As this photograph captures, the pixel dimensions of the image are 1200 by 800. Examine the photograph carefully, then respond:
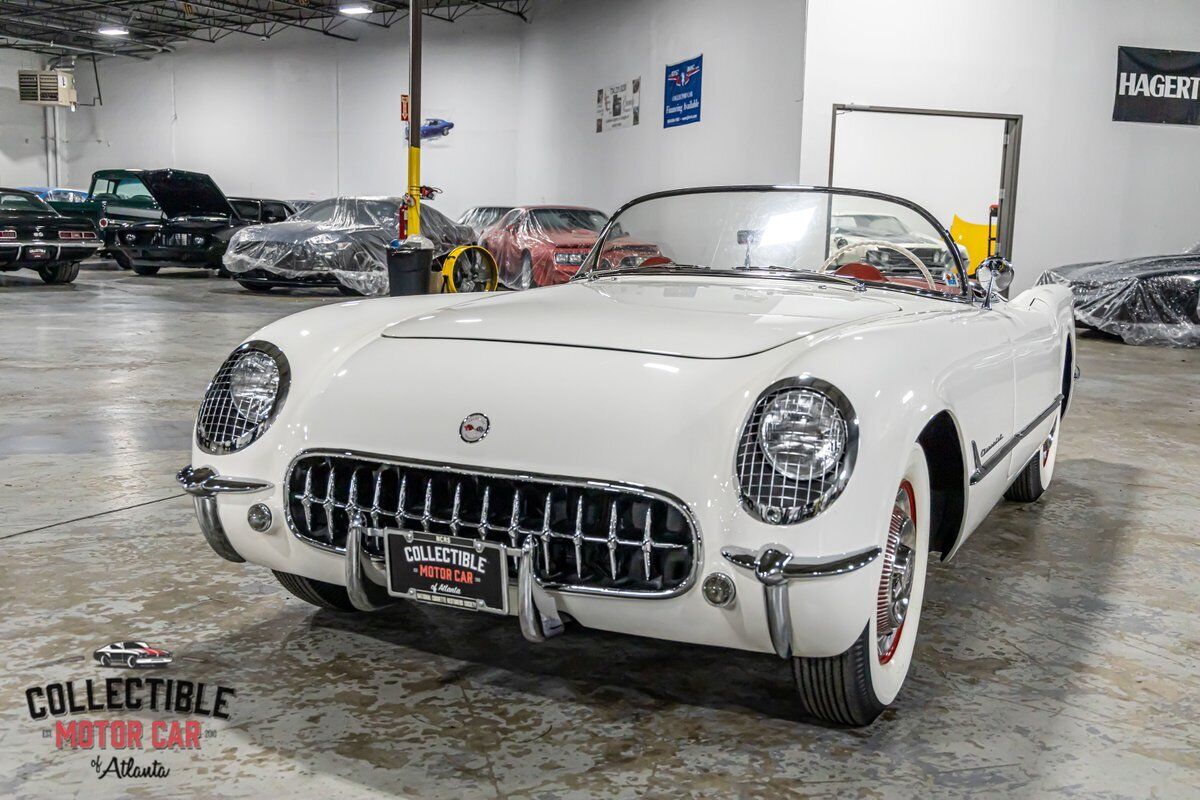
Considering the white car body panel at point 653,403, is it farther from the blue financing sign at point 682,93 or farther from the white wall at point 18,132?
the white wall at point 18,132

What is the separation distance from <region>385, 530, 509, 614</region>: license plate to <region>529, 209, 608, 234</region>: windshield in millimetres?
11531

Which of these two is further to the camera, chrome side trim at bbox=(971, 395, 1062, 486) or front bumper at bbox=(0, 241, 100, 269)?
front bumper at bbox=(0, 241, 100, 269)

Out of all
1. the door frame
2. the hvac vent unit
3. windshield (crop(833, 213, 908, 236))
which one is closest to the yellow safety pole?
the door frame

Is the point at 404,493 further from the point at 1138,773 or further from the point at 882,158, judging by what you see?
the point at 882,158

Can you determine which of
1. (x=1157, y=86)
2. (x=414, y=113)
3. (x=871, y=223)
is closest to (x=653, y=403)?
(x=871, y=223)

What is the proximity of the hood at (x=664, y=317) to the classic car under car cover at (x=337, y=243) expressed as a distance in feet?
31.9

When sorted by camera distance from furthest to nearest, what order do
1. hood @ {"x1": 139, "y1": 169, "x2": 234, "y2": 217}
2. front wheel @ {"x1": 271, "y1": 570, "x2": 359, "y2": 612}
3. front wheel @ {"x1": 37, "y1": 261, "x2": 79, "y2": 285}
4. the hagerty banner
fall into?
1. hood @ {"x1": 139, "y1": 169, "x2": 234, "y2": 217}
2. front wheel @ {"x1": 37, "y1": 261, "x2": 79, "y2": 285}
3. the hagerty banner
4. front wheel @ {"x1": 271, "y1": 570, "x2": 359, "y2": 612}

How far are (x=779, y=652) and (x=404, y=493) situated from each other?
0.77m

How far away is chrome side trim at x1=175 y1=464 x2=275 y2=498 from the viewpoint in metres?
2.19

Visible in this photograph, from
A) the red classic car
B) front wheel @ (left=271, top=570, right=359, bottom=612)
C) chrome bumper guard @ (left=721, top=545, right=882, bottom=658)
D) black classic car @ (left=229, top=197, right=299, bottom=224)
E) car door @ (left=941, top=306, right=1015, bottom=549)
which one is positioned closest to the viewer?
chrome bumper guard @ (left=721, top=545, right=882, bottom=658)

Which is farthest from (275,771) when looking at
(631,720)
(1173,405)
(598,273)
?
(1173,405)

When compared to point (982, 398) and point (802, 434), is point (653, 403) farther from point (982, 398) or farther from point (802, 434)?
point (982, 398)

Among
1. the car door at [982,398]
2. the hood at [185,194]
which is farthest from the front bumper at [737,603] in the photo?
the hood at [185,194]

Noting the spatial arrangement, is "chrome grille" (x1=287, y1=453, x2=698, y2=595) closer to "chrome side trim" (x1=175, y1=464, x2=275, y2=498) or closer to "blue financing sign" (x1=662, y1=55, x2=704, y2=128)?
"chrome side trim" (x1=175, y1=464, x2=275, y2=498)
